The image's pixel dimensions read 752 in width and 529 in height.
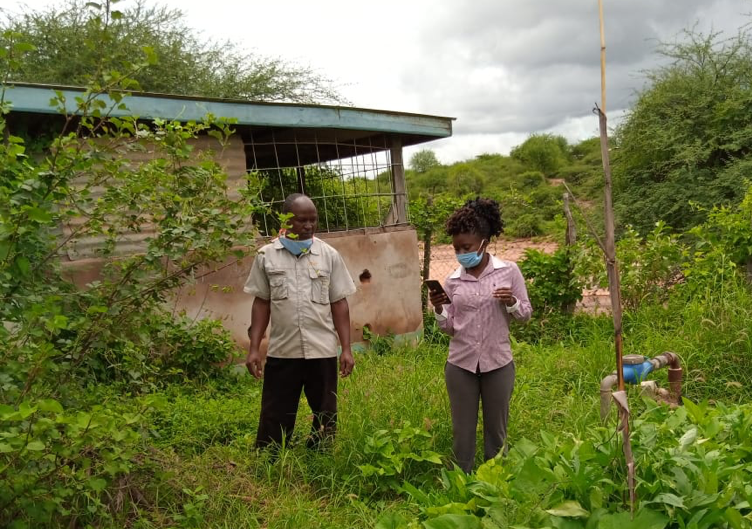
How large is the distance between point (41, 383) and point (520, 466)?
6.67ft

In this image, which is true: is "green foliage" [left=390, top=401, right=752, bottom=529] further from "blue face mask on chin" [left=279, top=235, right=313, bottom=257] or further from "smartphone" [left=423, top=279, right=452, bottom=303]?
"blue face mask on chin" [left=279, top=235, right=313, bottom=257]

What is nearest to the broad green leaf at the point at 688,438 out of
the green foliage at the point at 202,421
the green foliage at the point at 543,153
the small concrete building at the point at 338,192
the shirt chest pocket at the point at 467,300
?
the shirt chest pocket at the point at 467,300

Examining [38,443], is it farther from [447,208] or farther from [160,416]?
[447,208]

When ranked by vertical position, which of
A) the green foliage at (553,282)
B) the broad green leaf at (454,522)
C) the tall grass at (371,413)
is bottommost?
the tall grass at (371,413)

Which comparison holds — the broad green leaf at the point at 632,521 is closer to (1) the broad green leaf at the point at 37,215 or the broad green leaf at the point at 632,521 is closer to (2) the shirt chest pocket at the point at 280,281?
(1) the broad green leaf at the point at 37,215

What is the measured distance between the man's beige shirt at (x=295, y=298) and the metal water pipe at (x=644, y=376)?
5.12ft

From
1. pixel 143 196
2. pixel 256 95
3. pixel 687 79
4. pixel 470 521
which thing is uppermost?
pixel 256 95

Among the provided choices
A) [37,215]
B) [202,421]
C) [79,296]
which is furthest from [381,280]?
[37,215]

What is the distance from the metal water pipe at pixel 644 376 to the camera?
3.48 meters

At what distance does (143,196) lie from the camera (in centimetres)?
304

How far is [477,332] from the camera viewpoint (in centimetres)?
333

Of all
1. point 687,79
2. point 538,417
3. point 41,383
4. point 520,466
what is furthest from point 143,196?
point 687,79

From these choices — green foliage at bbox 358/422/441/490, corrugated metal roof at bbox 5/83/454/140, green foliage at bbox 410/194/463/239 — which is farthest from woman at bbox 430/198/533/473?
green foliage at bbox 410/194/463/239

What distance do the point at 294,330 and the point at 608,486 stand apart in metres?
2.41
